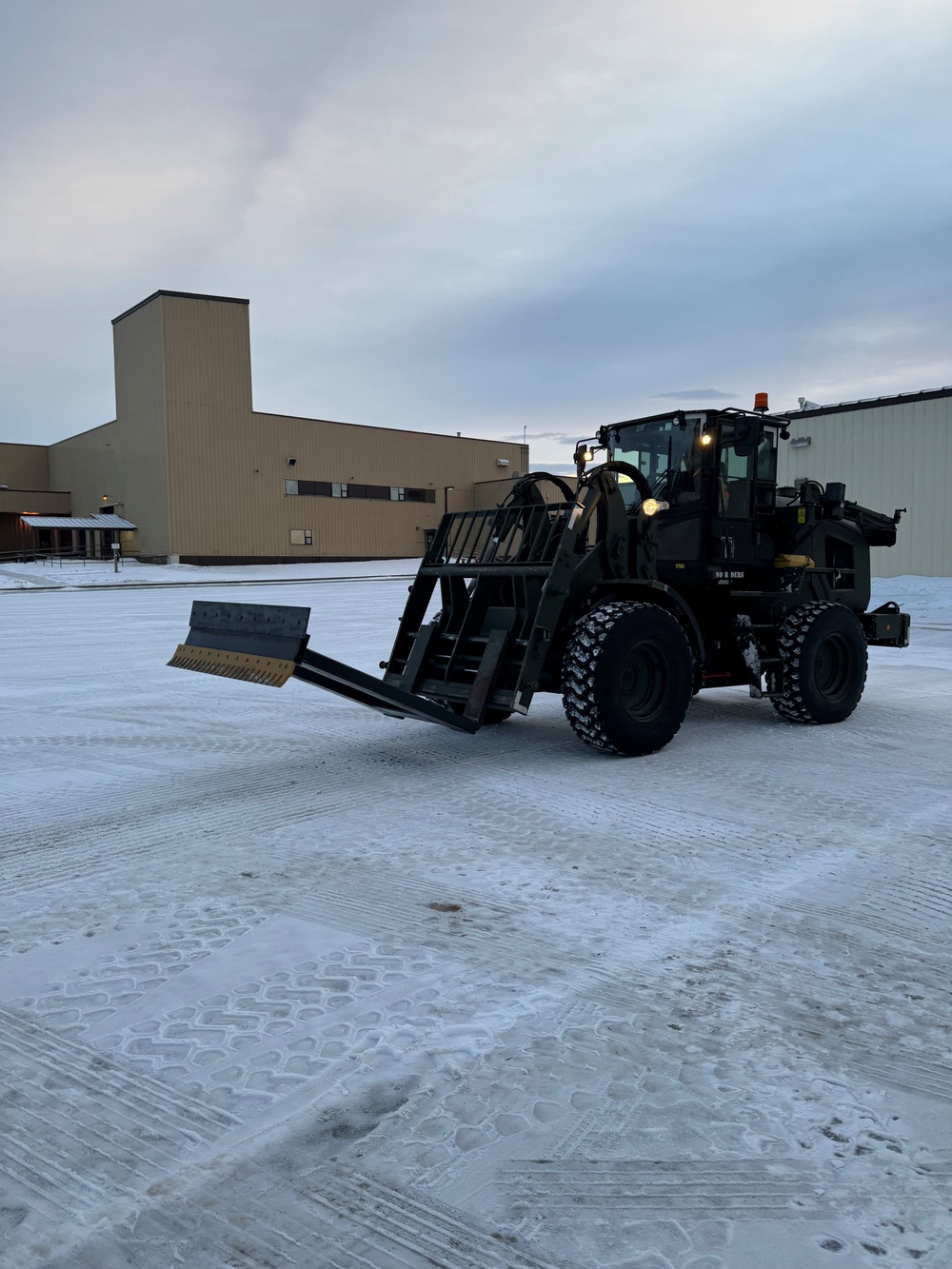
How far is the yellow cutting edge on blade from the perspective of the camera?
19.0ft

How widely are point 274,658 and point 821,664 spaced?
4874mm

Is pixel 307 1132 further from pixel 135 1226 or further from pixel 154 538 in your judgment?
pixel 154 538

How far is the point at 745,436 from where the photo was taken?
25.8 ft

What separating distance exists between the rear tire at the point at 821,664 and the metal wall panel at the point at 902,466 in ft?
50.4

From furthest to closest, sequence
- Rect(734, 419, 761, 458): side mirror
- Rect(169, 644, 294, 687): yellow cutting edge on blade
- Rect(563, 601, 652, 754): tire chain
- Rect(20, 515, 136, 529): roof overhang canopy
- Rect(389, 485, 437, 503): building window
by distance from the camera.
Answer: Rect(389, 485, 437, 503): building window
Rect(20, 515, 136, 529): roof overhang canopy
Rect(734, 419, 761, 458): side mirror
Rect(563, 601, 652, 754): tire chain
Rect(169, 644, 294, 687): yellow cutting edge on blade

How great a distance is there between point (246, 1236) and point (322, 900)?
1874 millimetres

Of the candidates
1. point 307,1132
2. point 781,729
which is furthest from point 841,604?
point 307,1132

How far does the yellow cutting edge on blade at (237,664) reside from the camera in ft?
19.0

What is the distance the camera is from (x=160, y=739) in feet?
23.7

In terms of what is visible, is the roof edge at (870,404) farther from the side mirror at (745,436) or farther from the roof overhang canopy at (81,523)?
the roof overhang canopy at (81,523)

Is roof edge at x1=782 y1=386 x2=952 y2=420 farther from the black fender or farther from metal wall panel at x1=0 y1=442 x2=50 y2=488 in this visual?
→ metal wall panel at x1=0 y1=442 x2=50 y2=488

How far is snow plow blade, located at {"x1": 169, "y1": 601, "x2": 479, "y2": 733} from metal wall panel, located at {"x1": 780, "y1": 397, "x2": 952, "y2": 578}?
739 inches

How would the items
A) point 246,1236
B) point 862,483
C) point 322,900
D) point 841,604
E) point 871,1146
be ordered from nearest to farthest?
point 246,1236
point 871,1146
point 322,900
point 841,604
point 862,483

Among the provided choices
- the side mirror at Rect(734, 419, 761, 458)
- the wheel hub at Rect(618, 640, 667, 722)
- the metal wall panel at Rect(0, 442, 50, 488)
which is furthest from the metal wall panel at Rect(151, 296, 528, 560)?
the wheel hub at Rect(618, 640, 667, 722)
